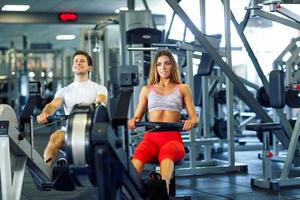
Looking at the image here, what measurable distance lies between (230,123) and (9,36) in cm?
1163

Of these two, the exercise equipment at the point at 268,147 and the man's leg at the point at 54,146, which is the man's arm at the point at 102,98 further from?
the exercise equipment at the point at 268,147

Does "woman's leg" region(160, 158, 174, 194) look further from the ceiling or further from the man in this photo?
the ceiling

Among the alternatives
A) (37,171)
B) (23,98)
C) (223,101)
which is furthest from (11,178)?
(23,98)

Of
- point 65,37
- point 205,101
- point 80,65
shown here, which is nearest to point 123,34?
point 205,101

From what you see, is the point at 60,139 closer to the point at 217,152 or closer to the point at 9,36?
the point at 217,152

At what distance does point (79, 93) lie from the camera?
3514 mm

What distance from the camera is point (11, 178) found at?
9.80ft

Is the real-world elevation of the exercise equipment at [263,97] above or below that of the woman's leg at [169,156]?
above

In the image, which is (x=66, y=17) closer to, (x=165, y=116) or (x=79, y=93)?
(x=79, y=93)

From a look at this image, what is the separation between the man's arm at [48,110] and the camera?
10.0ft

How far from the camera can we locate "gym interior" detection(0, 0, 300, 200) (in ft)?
7.72

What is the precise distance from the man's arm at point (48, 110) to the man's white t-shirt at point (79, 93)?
5cm

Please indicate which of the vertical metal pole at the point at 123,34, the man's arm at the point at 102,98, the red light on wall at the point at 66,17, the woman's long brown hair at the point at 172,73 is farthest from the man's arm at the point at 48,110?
the red light on wall at the point at 66,17

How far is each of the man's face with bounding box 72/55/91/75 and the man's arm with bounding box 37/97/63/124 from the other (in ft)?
0.76
